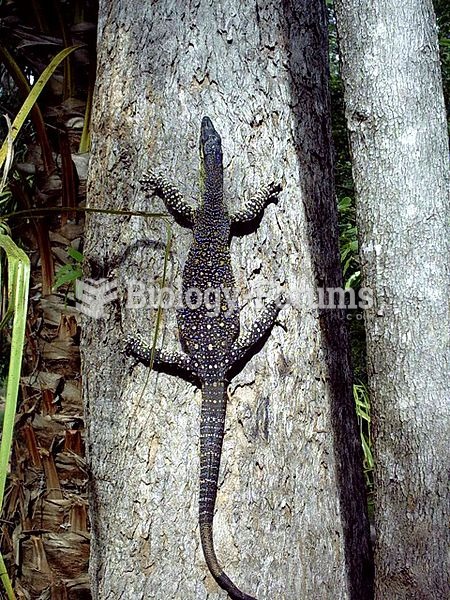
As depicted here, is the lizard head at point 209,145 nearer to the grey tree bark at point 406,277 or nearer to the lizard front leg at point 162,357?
the grey tree bark at point 406,277

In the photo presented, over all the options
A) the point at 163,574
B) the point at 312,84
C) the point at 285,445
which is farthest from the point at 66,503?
the point at 312,84

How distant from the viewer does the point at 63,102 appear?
7.34 feet

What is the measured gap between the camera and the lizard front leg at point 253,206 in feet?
5.49

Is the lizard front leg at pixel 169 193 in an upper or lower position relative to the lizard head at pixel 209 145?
lower

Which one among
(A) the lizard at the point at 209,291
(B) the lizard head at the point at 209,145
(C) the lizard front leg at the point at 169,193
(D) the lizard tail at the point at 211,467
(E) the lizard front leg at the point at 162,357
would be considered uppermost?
(B) the lizard head at the point at 209,145

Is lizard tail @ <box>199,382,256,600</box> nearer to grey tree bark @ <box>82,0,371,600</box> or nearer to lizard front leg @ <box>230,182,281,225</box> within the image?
grey tree bark @ <box>82,0,371,600</box>

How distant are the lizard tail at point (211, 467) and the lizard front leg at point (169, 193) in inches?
16.8

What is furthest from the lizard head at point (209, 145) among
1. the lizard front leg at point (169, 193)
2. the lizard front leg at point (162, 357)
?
the lizard front leg at point (162, 357)

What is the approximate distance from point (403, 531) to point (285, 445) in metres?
0.33

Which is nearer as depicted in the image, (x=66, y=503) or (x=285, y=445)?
(x=285, y=445)

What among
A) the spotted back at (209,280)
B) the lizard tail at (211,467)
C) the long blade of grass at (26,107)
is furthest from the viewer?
the spotted back at (209,280)

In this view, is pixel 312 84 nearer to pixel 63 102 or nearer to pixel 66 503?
pixel 63 102

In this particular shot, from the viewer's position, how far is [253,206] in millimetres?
1673

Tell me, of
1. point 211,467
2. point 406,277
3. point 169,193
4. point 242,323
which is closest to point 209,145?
point 169,193
